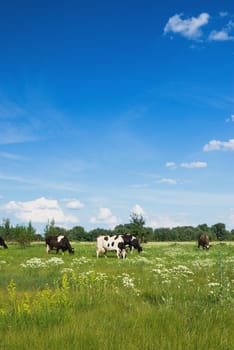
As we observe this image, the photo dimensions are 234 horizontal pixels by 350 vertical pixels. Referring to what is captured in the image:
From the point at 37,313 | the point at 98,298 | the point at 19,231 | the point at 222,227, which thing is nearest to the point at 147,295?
the point at 98,298

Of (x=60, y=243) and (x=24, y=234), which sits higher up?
(x=24, y=234)

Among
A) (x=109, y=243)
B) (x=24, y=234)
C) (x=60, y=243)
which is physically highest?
(x=24, y=234)

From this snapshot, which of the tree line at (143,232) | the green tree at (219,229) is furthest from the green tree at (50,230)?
the green tree at (219,229)

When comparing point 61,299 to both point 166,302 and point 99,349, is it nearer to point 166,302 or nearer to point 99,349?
point 166,302

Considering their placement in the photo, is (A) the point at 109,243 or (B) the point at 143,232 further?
(B) the point at 143,232

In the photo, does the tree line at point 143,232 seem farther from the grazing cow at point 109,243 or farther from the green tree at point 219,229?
the grazing cow at point 109,243

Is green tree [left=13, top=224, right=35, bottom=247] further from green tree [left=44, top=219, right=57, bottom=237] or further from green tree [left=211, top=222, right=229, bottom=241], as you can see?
green tree [left=211, top=222, right=229, bottom=241]

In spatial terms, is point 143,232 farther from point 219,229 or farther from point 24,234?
point 219,229

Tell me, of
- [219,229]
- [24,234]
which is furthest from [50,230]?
[219,229]

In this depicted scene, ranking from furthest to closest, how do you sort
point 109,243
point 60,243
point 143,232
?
point 143,232, point 60,243, point 109,243

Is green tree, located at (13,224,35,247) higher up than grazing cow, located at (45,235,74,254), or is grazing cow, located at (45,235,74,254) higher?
green tree, located at (13,224,35,247)

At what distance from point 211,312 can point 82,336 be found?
2652 mm

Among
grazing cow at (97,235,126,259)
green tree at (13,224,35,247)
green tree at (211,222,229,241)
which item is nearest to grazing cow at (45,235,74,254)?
grazing cow at (97,235,126,259)

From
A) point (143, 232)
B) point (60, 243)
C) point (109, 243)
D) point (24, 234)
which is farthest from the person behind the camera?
point (143, 232)
